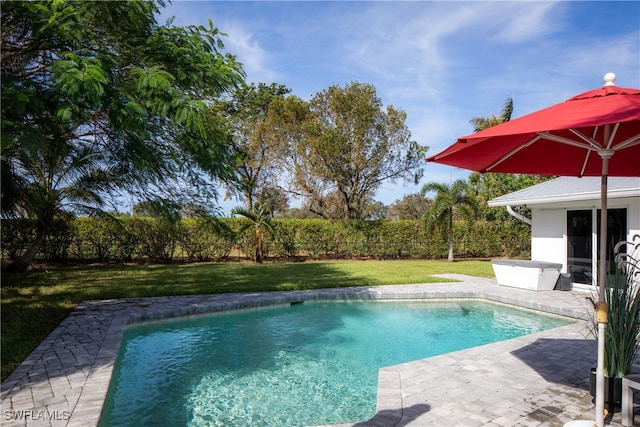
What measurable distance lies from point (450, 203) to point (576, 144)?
20.8m

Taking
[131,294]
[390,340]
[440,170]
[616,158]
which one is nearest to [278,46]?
[131,294]

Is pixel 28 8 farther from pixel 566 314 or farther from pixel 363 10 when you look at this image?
pixel 566 314

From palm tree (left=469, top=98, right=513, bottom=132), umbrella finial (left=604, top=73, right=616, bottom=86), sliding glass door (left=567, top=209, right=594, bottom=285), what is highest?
palm tree (left=469, top=98, right=513, bottom=132)

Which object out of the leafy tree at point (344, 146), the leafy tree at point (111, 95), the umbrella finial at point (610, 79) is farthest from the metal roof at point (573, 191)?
the leafy tree at point (344, 146)

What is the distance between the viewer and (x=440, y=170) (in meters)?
36.7

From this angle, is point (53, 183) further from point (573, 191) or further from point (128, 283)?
point (573, 191)

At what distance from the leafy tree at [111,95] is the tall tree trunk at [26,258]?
9666 millimetres

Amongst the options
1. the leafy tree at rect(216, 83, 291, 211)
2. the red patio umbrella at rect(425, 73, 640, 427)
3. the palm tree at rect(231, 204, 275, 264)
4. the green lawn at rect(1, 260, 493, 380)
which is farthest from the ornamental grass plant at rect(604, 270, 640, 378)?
the leafy tree at rect(216, 83, 291, 211)

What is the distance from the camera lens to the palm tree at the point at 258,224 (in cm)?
2281

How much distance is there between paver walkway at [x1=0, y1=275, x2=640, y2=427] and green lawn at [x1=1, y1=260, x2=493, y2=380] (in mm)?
561

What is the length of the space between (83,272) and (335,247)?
14547mm

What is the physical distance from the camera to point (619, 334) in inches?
180

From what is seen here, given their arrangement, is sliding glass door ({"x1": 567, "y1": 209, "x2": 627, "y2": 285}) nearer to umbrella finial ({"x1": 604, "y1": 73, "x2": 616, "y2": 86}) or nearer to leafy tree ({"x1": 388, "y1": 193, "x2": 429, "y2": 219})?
umbrella finial ({"x1": 604, "y1": 73, "x2": 616, "y2": 86})

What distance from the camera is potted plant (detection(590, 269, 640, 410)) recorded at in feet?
14.8
